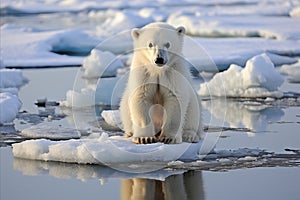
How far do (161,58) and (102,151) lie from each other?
24.2 inches

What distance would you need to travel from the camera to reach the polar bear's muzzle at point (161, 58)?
4.07m

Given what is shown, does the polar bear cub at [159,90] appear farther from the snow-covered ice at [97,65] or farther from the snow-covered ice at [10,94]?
the snow-covered ice at [97,65]

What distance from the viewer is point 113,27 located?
13.2 metres

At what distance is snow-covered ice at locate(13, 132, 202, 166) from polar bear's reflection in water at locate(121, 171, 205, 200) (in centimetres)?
34

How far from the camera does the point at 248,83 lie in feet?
21.7

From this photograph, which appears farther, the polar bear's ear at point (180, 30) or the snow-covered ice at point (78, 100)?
the snow-covered ice at point (78, 100)

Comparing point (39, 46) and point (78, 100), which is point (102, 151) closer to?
point (78, 100)

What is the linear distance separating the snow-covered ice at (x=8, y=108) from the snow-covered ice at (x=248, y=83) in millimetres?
1827

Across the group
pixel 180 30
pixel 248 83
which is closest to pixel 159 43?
pixel 180 30

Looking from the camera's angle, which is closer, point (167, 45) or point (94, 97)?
point (167, 45)

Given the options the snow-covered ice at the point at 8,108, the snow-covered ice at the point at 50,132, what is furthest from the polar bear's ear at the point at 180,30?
the snow-covered ice at the point at 8,108

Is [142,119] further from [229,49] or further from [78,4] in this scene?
[78,4]

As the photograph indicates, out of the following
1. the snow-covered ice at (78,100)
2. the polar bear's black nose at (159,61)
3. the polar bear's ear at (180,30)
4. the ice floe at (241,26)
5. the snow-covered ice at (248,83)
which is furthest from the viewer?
the ice floe at (241,26)

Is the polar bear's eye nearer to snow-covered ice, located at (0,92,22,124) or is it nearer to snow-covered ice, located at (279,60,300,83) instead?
snow-covered ice, located at (0,92,22,124)
